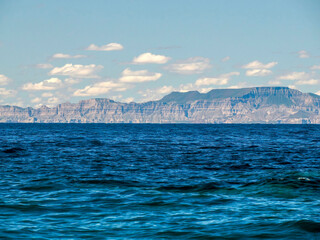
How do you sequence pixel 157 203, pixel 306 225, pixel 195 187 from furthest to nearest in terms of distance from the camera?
pixel 195 187
pixel 157 203
pixel 306 225

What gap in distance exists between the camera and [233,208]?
63.7ft

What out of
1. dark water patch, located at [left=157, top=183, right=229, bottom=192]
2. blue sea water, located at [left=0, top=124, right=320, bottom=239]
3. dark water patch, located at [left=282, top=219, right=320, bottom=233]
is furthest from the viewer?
dark water patch, located at [left=157, top=183, right=229, bottom=192]

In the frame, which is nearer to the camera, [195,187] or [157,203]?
[157,203]

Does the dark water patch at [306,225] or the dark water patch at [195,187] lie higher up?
the dark water patch at [195,187]

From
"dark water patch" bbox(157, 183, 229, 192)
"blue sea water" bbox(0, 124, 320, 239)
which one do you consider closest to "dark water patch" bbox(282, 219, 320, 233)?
"blue sea water" bbox(0, 124, 320, 239)

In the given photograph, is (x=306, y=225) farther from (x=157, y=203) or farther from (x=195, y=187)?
(x=195, y=187)

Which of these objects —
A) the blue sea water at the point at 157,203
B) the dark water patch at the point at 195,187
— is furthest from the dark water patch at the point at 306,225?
the dark water patch at the point at 195,187

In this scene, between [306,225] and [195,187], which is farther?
[195,187]

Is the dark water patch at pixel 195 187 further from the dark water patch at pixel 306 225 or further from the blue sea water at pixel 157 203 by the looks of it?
the dark water patch at pixel 306 225

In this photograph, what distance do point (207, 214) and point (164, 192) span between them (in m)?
5.29

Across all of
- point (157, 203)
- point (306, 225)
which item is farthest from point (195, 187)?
point (306, 225)

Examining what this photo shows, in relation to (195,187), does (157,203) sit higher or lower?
lower

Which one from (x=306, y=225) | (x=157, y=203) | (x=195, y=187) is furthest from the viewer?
(x=195, y=187)

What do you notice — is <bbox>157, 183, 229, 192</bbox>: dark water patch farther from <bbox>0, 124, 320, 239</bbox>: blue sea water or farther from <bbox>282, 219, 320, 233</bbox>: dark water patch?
<bbox>282, 219, 320, 233</bbox>: dark water patch
